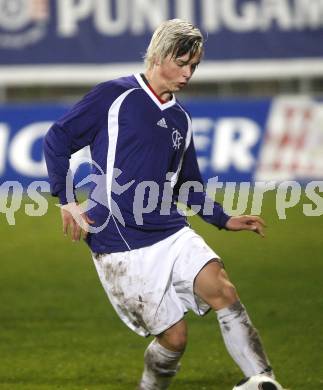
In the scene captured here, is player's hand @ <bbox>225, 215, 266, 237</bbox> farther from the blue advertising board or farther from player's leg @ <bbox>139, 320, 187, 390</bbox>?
the blue advertising board

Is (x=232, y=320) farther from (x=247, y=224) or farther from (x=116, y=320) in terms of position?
(x=116, y=320)

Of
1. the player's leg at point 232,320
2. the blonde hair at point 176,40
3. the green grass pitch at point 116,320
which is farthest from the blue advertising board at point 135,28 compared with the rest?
the player's leg at point 232,320

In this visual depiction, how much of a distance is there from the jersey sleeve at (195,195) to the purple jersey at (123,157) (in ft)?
0.74

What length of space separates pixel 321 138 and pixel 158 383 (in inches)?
486

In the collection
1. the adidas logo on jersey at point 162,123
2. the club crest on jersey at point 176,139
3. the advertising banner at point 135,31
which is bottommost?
the advertising banner at point 135,31

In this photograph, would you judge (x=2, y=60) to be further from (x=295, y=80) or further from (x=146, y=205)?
(x=146, y=205)

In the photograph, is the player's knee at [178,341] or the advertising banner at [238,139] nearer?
the player's knee at [178,341]

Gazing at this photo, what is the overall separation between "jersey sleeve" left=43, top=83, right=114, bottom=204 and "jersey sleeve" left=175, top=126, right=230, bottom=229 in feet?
1.83

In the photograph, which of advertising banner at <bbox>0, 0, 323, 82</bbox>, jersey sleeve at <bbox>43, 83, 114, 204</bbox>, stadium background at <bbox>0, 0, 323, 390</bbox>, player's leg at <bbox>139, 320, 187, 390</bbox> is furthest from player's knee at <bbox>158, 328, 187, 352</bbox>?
advertising banner at <bbox>0, 0, 323, 82</bbox>

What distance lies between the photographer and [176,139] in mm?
5566

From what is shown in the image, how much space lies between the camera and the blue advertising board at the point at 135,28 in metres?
19.0

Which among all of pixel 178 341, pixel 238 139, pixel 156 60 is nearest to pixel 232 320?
pixel 178 341

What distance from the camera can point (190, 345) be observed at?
7852 millimetres

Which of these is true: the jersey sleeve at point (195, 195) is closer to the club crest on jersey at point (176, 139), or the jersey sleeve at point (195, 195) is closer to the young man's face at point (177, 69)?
the club crest on jersey at point (176, 139)
